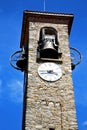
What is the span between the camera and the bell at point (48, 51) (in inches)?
870

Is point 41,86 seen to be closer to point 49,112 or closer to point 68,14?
point 49,112

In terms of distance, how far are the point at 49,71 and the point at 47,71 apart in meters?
0.10

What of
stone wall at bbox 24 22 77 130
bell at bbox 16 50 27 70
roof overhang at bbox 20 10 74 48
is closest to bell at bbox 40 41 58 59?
stone wall at bbox 24 22 77 130

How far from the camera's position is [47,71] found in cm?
2117

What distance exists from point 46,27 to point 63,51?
7.45 feet

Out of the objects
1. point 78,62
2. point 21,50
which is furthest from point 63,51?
point 21,50

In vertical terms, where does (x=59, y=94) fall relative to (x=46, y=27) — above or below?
below

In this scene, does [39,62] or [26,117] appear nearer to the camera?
[26,117]

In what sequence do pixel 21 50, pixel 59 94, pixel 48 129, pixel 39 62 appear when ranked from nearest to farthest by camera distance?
1. pixel 48 129
2. pixel 59 94
3. pixel 39 62
4. pixel 21 50

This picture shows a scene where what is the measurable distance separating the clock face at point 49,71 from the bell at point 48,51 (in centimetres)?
83

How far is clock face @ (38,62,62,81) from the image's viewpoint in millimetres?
20812

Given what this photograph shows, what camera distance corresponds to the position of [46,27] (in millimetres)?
23922

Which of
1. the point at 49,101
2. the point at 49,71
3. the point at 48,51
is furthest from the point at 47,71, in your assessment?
the point at 49,101

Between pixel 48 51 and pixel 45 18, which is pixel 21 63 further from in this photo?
pixel 45 18
